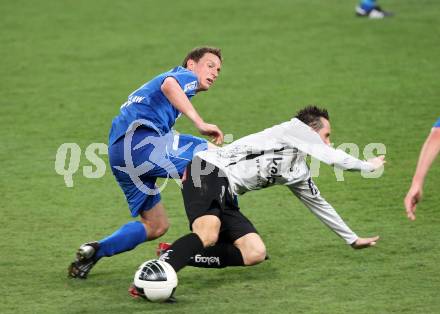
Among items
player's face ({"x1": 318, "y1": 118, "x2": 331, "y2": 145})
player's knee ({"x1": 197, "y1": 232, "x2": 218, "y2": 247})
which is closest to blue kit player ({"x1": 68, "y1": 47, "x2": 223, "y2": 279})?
player's knee ({"x1": 197, "y1": 232, "x2": 218, "y2": 247})

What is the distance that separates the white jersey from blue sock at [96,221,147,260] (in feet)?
2.40

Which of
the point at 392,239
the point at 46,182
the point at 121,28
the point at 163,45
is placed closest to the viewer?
the point at 392,239

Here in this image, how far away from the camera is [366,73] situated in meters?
11.5

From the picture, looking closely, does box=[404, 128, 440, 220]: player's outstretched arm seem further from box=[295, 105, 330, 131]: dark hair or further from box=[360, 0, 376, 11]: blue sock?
box=[360, 0, 376, 11]: blue sock

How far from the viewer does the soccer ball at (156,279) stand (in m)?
5.29

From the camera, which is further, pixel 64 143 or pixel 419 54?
pixel 419 54

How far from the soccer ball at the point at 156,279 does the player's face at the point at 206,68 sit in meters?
1.47

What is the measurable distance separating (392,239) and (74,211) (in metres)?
2.59

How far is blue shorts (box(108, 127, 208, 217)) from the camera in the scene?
6148 millimetres

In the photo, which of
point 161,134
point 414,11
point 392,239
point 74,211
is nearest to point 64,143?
point 74,211

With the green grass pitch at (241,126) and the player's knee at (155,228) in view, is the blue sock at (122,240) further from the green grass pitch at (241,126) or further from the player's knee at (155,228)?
the green grass pitch at (241,126)

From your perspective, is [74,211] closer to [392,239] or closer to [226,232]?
[226,232]

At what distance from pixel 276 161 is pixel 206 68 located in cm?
92

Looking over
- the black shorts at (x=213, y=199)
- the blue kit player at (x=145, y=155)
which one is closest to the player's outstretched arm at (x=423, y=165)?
the black shorts at (x=213, y=199)
